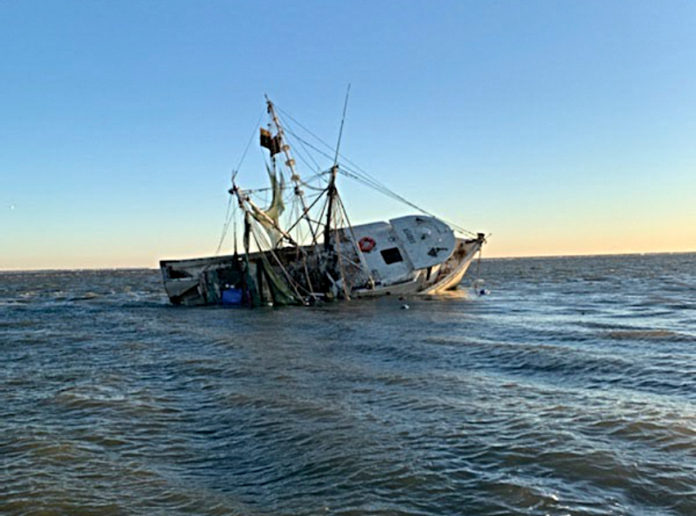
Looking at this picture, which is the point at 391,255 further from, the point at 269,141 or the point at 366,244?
the point at 269,141

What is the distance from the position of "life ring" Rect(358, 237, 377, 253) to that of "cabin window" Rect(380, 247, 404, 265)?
2.96 ft

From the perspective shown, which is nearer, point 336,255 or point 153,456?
point 153,456

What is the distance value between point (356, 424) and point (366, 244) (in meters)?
29.6

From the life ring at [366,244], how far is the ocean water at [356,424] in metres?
17.5

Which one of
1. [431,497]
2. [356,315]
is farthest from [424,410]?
[356,315]

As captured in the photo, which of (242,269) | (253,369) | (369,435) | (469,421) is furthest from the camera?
(242,269)

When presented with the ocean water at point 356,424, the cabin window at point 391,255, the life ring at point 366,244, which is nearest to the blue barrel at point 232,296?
the life ring at point 366,244

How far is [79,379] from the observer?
47.1 feet

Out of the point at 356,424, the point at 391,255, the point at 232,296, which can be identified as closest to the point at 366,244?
the point at 391,255

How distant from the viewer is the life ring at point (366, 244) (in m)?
39.0

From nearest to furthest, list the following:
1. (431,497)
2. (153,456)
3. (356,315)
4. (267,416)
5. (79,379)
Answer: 1. (431,497)
2. (153,456)
3. (267,416)
4. (79,379)
5. (356,315)

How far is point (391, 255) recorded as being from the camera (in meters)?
39.1

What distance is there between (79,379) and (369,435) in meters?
8.82

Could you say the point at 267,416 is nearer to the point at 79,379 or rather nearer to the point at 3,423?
the point at 3,423
